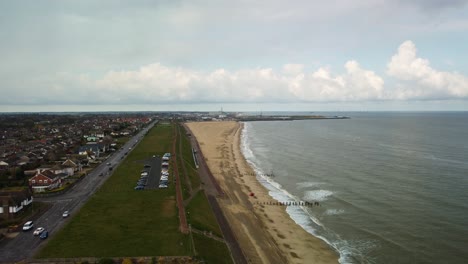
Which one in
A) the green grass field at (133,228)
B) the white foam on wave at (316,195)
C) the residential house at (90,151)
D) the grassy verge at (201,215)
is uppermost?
the residential house at (90,151)

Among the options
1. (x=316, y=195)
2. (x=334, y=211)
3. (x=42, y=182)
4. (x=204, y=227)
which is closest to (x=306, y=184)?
(x=316, y=195)

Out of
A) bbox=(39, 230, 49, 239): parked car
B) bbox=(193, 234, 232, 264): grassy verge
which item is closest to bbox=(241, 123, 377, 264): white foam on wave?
bbox=(193, 234, 232, 264): grassy verge

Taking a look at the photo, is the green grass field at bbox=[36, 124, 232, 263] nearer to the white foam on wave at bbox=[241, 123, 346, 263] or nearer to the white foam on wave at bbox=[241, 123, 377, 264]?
the white foam on wave at bbox=[241, 123, 346, 263]

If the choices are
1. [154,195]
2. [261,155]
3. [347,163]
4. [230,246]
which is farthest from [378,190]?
[261,155]

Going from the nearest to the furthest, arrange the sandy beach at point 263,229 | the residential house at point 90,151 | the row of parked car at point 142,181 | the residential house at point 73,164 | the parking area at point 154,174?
the sandy beach at point 263,229 < the row of parked car at point 142,181 < the parking area at point 154,174 < the residential house at point 73,164 < the residential house at point 90,151

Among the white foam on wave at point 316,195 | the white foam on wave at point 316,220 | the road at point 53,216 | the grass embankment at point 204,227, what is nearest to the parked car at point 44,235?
the road at point 53,216

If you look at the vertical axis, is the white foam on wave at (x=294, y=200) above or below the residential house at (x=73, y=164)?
below

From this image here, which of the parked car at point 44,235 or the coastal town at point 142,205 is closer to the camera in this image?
the parked car at point 44,235

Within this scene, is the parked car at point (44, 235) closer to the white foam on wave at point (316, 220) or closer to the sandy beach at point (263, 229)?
the sandy beach at point (263, 229)
